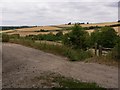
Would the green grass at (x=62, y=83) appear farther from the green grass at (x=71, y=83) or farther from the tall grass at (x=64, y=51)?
the tall grass at (x=64, y=51)

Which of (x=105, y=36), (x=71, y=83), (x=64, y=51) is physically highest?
(x=64, y=51)

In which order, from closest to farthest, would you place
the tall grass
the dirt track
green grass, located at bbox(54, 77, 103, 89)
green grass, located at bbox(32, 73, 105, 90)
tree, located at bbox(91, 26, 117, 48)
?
green grass, located at bbox(32, 73, 105, 90) < green grass, located at bbox(54, 77, 103, 89) < the dirt track < the tall grass < tree, located at bbox(91, 26, 117, 48)

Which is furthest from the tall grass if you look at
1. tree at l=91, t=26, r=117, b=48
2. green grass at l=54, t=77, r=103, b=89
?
tree at l=91, t=26, r=117, b=48

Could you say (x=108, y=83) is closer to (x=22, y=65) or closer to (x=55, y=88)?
(x=55, y=88)

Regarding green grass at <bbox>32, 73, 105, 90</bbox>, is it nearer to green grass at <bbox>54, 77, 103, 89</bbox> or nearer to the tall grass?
green grass at <bbox>54, 77, 103, 89</bbox>

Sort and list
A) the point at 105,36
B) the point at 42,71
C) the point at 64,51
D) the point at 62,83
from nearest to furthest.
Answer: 1. the point at 62,83
2. the point at 42,71
3. the point at 64,51
4. the point at 105,36

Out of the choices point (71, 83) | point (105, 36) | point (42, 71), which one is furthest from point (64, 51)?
point (105, 36)

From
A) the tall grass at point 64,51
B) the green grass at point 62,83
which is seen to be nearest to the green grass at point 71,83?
the green grass at point 62,83

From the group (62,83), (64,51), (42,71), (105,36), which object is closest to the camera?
(62,83)

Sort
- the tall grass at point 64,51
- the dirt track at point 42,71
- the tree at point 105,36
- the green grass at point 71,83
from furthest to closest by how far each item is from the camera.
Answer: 1. the tree at point 105,36
2. the tall grass at point 64,51
3. the dirt track at point 42,71
4. the green grass at point 71,83

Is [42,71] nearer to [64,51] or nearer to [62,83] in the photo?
[62,83]

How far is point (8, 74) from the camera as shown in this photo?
14.4 metres

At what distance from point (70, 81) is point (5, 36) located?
2248 cm

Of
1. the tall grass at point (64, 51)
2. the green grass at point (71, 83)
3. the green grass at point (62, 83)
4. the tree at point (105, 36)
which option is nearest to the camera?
the green grass at point (62, 83)
